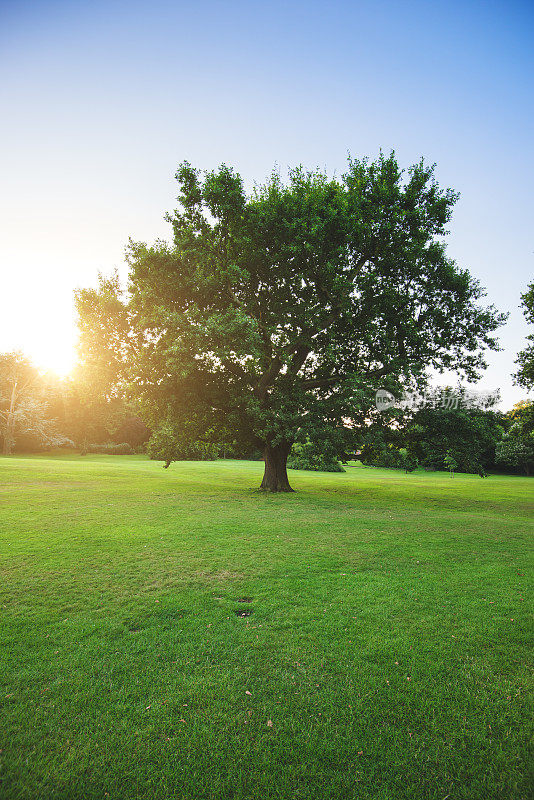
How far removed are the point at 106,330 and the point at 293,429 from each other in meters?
12.0

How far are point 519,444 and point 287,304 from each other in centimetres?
4680

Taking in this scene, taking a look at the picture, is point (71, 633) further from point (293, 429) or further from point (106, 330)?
point (106, 330)

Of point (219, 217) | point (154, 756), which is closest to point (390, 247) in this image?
point (219, 217)

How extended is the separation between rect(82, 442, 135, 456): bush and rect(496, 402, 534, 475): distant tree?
198 ft

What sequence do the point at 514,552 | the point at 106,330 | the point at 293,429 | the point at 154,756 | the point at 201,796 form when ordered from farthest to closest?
the point at 106,330 < the point at 293,429 < the point at 514,552 < the point at 154,756 < the point at 201,796

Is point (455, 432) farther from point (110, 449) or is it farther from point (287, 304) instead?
point (110, 449)

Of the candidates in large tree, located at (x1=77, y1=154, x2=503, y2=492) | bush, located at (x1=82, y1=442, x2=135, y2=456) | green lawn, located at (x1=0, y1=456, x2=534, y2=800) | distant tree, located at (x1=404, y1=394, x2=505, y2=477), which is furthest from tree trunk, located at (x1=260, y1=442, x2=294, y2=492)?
bush, located at (x1=82, y1=442, x2=135, y2=456)

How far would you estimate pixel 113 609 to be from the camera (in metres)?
6.20

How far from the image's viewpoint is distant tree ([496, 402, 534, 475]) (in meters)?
25.3

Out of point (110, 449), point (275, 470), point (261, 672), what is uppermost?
point (275, 470)

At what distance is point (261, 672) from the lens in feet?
15.1

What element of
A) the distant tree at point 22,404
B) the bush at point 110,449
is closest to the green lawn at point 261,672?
the distant tree at point 22,404

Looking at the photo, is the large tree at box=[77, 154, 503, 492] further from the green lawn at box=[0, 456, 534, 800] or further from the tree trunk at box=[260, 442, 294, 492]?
the green lawn at box=[0, 456, 534, 800]

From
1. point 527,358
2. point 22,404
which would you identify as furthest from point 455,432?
point 22,404
